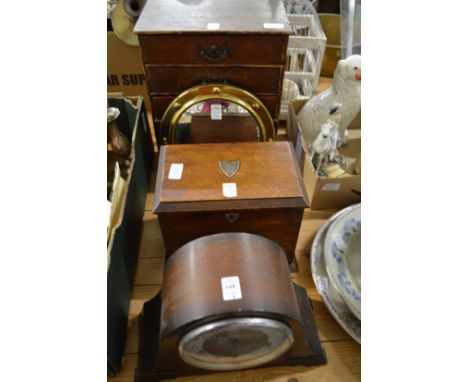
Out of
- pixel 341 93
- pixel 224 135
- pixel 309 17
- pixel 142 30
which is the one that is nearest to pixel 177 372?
pixel 224 135

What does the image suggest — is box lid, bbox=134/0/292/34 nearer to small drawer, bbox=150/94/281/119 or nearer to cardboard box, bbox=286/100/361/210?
small drawer, bbox=150/94/281/119

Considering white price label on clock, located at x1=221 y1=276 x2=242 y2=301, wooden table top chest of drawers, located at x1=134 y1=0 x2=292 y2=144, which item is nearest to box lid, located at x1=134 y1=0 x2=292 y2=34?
wooden table top chest of drawers, located at x1=134 y1=0 x2=292 y2=144

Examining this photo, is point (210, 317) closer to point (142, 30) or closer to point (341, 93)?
point (142, 30)

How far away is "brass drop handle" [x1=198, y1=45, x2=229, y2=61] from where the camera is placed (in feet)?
3.71

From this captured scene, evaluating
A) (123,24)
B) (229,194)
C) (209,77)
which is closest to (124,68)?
(123,24)

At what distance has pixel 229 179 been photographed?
969mm

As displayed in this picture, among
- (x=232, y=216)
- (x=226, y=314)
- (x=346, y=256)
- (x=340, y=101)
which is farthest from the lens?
(x=340, y=101)

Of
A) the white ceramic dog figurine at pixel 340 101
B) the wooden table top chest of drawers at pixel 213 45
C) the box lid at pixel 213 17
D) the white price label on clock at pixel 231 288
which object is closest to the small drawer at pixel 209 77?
the wooden table top chest of drawers at pixel 213 45

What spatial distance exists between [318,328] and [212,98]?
81cm

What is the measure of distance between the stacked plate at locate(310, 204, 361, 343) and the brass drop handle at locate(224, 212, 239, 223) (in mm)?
320

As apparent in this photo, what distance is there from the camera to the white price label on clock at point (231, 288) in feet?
2.34

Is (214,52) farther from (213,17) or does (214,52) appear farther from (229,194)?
(229,194)

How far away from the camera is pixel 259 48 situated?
114 cm

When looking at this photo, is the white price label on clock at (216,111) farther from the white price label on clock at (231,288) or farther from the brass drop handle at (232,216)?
the white price label on clock at (231,288)
